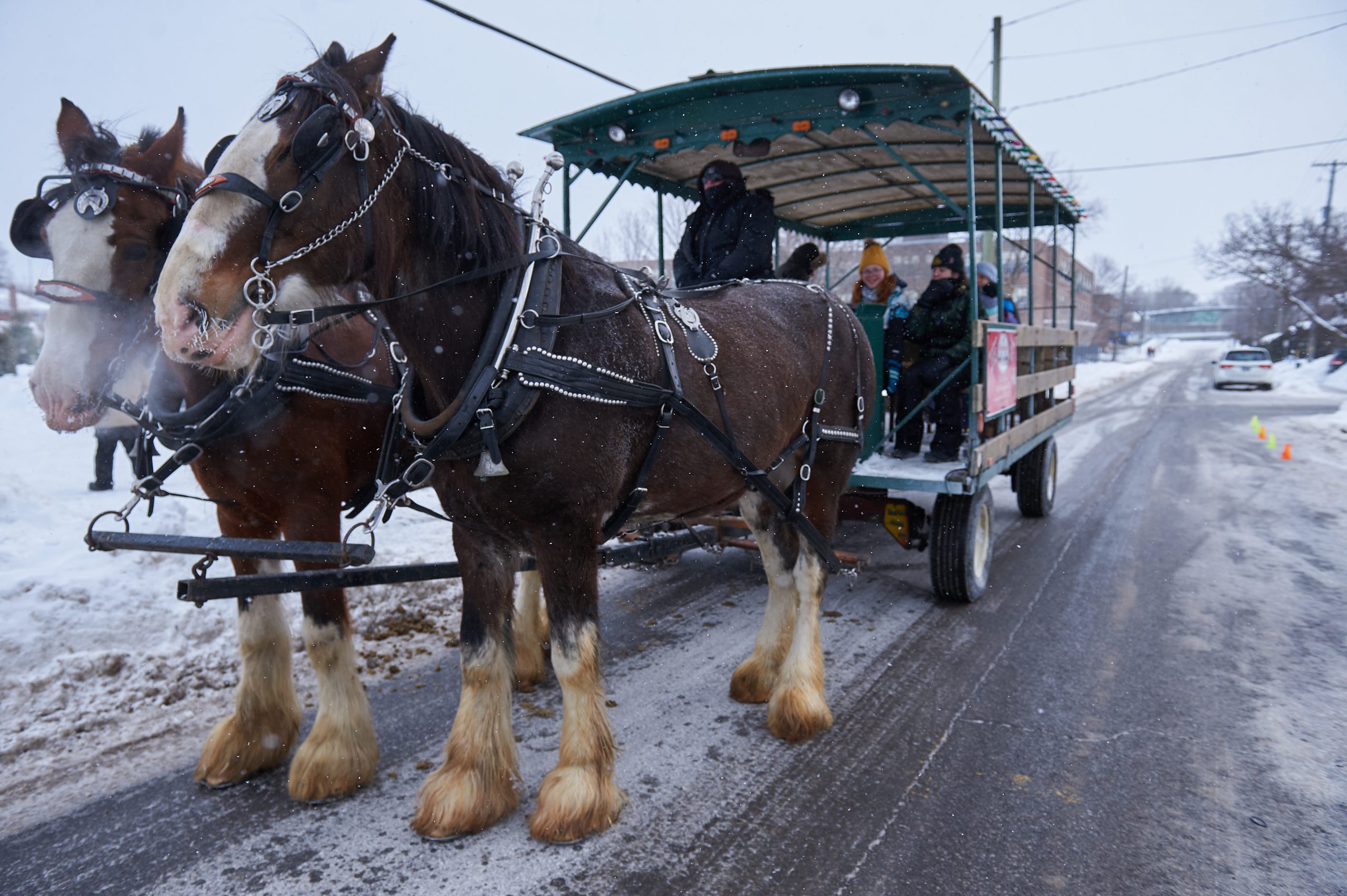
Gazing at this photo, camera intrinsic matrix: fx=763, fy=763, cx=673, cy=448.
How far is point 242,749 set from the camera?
122 inches

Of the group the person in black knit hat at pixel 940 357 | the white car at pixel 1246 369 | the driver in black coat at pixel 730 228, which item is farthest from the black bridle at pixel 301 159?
the white car at pixel 1246 369

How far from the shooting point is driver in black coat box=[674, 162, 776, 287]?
451cm

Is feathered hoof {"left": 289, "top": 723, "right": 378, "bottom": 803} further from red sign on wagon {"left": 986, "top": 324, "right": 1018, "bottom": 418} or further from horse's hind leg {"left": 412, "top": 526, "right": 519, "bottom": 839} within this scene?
red sign on wagon {"left": 986, "top": 324, "right": 1018, "bottom": 418}

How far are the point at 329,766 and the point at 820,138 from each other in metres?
4.69

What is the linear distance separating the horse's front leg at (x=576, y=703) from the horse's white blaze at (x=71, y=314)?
1600 millimetres

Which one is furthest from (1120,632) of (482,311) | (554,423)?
(482,311)

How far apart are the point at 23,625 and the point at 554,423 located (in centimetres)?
357

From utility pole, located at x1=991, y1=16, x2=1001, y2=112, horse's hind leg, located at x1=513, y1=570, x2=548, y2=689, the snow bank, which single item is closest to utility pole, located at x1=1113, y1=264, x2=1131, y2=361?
the snow bank

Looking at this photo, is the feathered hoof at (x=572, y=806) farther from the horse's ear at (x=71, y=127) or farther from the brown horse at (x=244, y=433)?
the horse's ear at (x=71, y=127)

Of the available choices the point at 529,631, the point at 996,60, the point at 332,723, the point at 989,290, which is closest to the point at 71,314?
the point at 332,723

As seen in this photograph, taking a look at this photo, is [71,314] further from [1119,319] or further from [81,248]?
[1119,319]

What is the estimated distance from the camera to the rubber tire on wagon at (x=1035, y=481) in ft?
24.5

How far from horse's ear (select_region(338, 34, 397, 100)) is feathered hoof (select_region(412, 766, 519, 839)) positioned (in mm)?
A: 2305

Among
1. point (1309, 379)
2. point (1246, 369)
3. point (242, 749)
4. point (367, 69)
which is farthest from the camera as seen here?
point (1309, 379)
